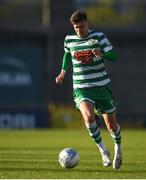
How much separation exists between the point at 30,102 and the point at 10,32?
14.4 ft

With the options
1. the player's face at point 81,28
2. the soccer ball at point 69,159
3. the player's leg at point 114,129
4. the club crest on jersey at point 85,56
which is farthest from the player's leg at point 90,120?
the player's face at point 81,28

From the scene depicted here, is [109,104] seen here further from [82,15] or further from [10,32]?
[10,32]

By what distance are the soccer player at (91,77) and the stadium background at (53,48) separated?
100ft

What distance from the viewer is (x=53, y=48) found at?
48031 mm

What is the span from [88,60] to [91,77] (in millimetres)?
278

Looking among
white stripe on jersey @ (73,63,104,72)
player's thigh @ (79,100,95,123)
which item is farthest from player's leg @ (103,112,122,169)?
white stripe on jersey @ (73,63,104,72)

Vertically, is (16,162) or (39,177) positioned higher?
(39,177)

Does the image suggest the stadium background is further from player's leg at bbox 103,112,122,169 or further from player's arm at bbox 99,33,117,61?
player's arm at bbox 99,33,117,61

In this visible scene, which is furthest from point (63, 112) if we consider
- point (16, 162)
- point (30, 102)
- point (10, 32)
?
point (16, 162)

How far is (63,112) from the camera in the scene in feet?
137

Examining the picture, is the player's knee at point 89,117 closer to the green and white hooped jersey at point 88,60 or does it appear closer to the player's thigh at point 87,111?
the player's thigh at point 87,111

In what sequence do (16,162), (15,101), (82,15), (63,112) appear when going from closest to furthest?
(82,15)
(16,162)
(63,112)
(15,101)

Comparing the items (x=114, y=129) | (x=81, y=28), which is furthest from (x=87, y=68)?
(x=114, y=129)

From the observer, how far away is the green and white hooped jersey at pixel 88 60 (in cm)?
1405
